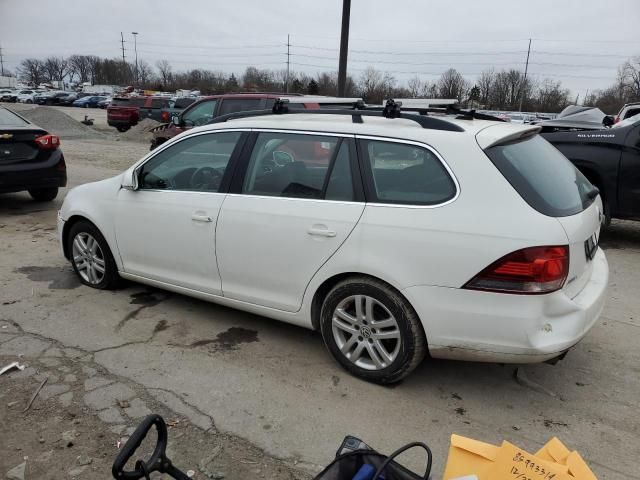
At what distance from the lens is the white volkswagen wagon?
9.29ft

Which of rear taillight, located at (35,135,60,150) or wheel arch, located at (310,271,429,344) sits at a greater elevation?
rear taillight, located at (35,135,60,150)

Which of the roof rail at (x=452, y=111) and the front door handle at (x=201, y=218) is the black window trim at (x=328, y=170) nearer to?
the front door handle at (x=201, y=218)

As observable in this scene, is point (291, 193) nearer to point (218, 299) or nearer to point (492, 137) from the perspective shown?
point (218, 299)

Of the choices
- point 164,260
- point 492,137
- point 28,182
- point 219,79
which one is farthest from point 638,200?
point 219,79

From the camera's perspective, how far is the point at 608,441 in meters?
2.83

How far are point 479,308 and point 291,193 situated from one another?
1.40 meters

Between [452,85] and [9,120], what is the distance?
62195 millimetres

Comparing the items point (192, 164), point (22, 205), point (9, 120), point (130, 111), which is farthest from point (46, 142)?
point (130, 111)

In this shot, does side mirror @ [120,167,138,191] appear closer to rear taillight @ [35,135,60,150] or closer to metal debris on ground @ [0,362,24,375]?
metal debris on ground @ [0,362,24,375]

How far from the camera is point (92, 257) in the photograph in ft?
15.6

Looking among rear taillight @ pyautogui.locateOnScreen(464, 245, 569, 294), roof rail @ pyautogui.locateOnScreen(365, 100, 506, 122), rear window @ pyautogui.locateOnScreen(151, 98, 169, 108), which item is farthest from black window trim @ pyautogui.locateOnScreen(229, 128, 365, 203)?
rear window @ pyautogui.locateOnScreen(151, 98, 169, 108)

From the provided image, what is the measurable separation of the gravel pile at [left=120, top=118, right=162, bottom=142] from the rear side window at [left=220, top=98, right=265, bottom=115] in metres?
12.6

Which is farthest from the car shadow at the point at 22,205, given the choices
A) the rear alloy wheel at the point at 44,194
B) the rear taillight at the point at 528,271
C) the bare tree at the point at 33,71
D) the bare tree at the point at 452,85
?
the bare tree at the point at 33,71

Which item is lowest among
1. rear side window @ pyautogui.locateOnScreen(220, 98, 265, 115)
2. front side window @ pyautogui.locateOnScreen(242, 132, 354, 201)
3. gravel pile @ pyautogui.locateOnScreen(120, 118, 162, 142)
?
gravel pile @ pyautogui.locateOnScreen(120, 118, 162, 142)
